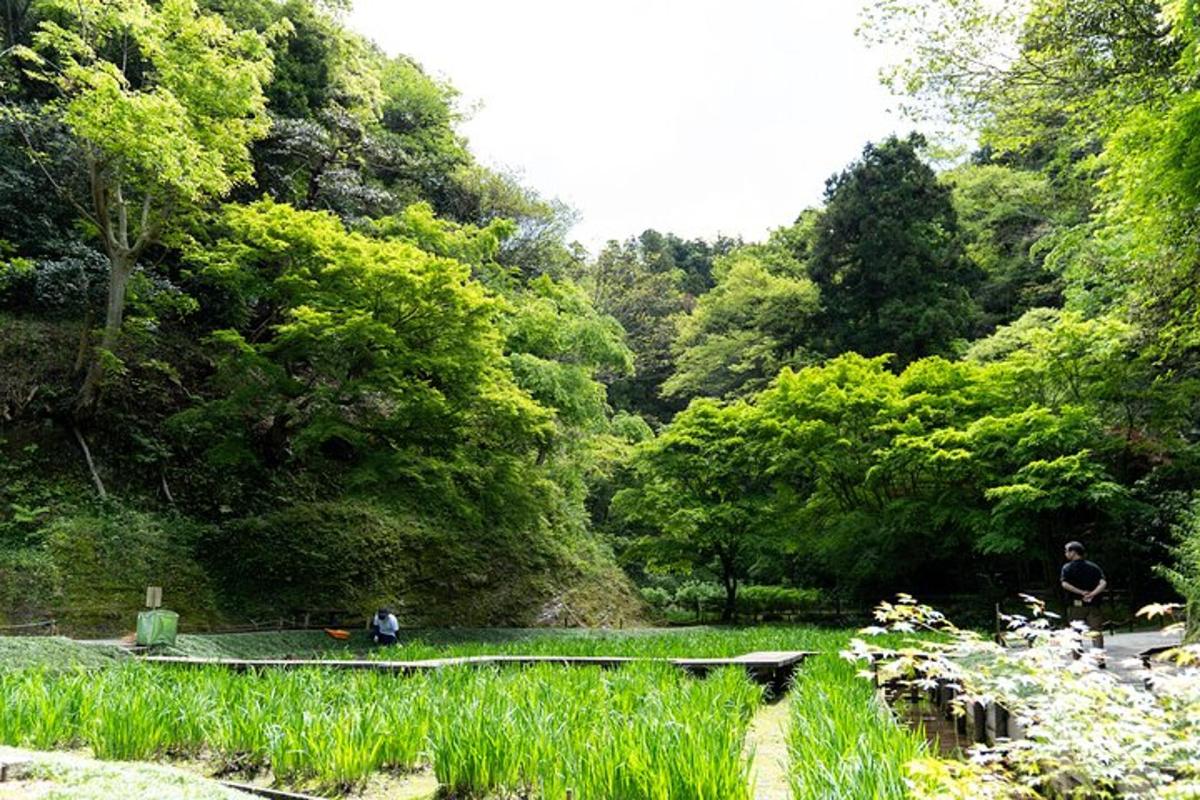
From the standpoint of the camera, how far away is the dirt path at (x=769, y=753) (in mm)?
3557

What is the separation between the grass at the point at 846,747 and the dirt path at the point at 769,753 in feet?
0.55

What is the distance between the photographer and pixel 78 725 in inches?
165

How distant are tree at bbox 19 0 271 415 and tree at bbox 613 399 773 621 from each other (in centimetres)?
1090

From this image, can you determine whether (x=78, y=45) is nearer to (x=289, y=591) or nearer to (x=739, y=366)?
(x=289, y=591)

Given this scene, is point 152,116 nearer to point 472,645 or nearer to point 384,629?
point 384,629

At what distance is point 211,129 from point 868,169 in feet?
68.9

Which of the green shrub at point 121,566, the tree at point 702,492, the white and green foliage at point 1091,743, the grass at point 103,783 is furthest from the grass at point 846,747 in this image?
the tree at point 702,492

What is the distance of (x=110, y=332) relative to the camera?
13.8m

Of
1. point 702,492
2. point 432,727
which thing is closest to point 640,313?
point 702,492

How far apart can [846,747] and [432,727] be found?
1.90 m

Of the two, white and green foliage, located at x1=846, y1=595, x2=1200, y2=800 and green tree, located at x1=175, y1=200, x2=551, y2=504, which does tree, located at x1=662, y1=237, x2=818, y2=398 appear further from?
white and green foliage, located at x1=846, y1=595, x2=1200, y2=800

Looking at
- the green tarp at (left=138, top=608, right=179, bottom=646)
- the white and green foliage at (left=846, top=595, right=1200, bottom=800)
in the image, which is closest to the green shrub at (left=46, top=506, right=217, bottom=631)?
the green tarp at (left=138, top=608, right=179, bottom=646)

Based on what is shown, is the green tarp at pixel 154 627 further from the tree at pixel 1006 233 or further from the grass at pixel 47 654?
the tree at pixel 1006 233

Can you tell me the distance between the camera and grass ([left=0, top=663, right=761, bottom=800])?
111 inches
